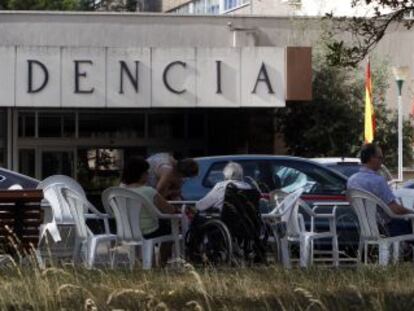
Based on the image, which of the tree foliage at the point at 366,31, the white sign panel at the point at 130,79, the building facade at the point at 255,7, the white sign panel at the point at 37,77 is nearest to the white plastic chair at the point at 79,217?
the tree foliage at the point at 366,31

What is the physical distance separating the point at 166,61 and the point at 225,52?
69.4 inches

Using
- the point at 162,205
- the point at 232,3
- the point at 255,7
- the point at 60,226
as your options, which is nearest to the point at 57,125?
the point at 255,7

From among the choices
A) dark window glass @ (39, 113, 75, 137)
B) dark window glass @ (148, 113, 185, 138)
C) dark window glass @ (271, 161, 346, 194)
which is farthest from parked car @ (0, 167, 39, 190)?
dark window glass @ (148, 113, 185, 138)

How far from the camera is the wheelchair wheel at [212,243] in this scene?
396 inches

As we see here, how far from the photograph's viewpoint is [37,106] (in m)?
29.5

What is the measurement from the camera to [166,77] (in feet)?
98.3

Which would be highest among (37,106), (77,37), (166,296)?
(77,37)

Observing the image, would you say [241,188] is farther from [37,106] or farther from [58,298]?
[37,106]

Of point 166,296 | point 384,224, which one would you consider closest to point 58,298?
point 166,296

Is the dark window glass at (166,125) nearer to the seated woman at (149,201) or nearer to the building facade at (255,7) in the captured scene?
the building facade at (255,7)

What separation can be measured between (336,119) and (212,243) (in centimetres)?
2376

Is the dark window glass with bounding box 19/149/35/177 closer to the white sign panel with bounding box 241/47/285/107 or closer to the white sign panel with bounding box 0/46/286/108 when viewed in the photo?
the white sign panel with bounding box 0/46/286/108

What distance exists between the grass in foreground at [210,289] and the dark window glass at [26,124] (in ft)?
89.1

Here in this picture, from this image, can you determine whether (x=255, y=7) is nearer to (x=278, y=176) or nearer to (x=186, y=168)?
(x=278, y=176)
